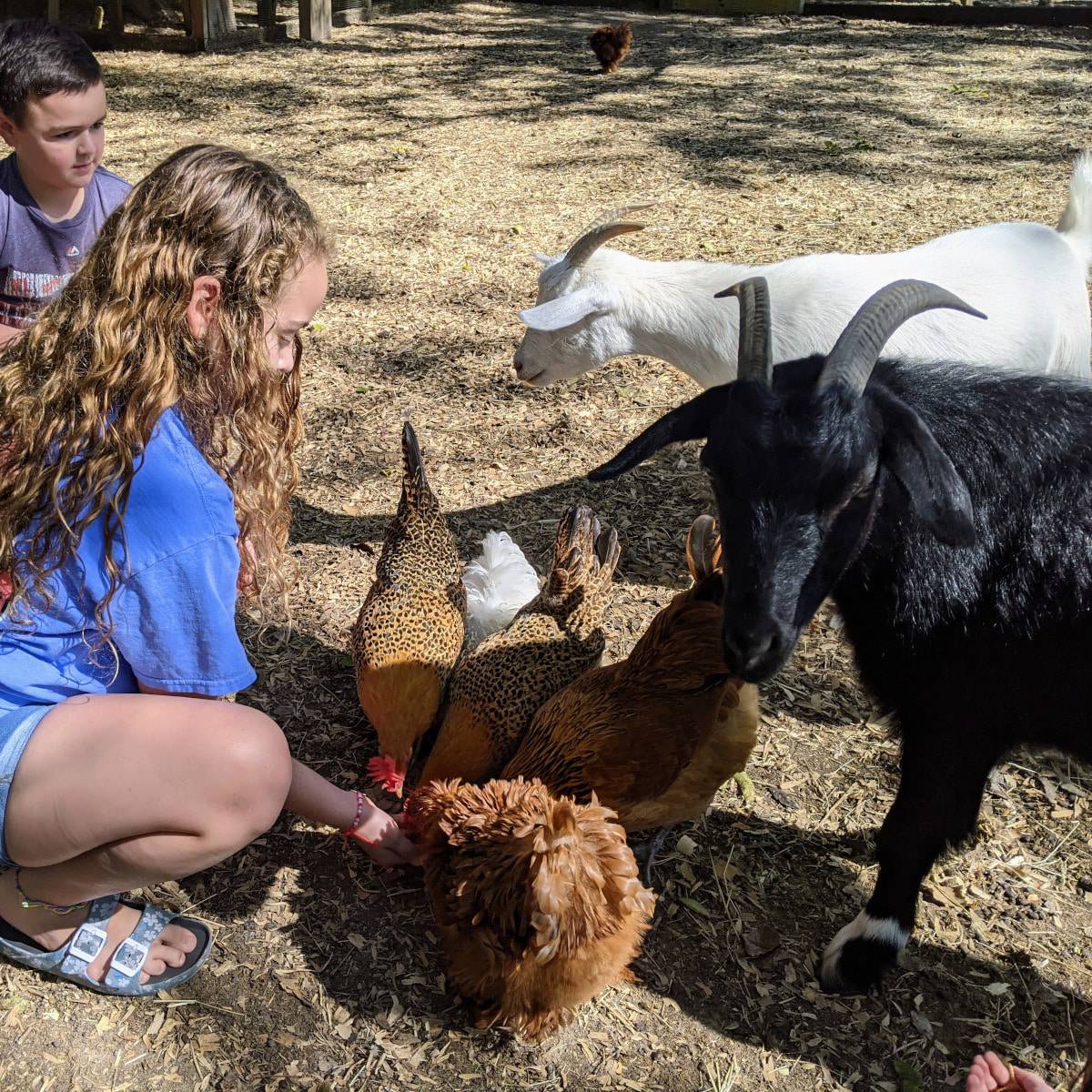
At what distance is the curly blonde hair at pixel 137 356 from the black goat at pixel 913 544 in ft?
3.18

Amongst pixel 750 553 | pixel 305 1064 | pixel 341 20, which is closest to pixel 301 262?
pixel 750 553

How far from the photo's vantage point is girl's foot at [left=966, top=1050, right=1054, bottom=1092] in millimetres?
1979

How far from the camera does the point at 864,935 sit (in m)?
2.71

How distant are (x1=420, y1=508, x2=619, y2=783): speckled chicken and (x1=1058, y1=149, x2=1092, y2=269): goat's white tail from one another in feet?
8.58

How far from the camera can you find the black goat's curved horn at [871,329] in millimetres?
2258

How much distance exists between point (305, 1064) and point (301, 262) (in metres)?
2.08

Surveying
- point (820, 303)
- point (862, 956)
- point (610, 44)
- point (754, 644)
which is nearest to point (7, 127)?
point (820, 303)

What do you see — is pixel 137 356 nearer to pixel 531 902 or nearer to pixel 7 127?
pixel 531 902

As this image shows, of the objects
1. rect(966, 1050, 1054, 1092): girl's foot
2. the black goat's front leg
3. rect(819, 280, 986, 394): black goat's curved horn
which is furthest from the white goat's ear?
rect(966, 1050, 1054, 1092): girl's foot

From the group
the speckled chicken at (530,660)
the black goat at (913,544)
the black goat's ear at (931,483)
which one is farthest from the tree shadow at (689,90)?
the black goat's ear at (931,483)

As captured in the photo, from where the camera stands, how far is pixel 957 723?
2.57 metres

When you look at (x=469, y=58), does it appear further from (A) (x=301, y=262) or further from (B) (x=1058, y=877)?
(B) (x=1058, y=877)

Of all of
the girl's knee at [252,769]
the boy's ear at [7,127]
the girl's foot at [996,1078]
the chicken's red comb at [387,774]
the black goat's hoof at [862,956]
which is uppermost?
the boy's ear at [7,127]

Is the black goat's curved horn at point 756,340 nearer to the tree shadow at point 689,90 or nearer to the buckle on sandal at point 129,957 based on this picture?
the buckle on sandal at point 129,957
